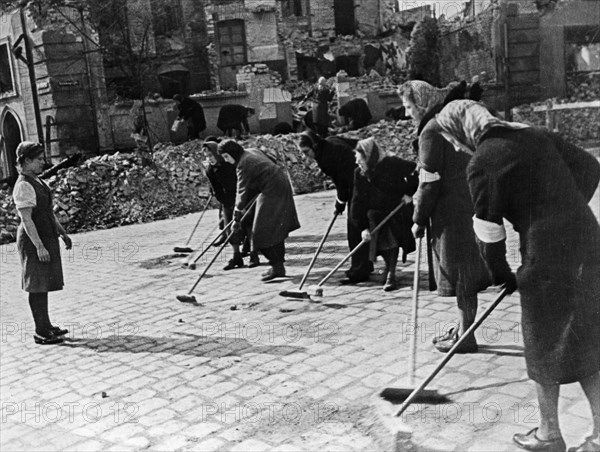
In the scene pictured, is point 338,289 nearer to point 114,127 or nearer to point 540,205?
point 540,205

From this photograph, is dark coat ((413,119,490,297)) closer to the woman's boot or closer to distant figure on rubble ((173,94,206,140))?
the woman's boot

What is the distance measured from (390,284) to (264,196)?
216cm

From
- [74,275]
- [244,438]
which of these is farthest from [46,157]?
[244,438]

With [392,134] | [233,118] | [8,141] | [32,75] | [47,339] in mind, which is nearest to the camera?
[47,339]

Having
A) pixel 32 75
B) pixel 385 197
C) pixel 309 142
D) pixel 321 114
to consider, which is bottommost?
pixel 385 197

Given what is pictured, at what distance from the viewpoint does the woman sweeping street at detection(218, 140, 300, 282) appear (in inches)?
325

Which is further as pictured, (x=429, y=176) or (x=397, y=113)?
(x=397, y=113)

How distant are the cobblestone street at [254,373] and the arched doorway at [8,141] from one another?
1372 centimetres

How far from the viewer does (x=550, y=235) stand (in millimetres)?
2949

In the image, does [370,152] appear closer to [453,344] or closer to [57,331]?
[453,344]

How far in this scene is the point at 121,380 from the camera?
5.16m

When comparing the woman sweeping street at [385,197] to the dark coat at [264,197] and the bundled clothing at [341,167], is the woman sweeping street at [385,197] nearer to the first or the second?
the bundled clothing at [341,167]

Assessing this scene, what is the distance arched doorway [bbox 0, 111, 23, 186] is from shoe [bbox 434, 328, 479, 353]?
18643 millimetres

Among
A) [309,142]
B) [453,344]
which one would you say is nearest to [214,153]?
[309,142]
